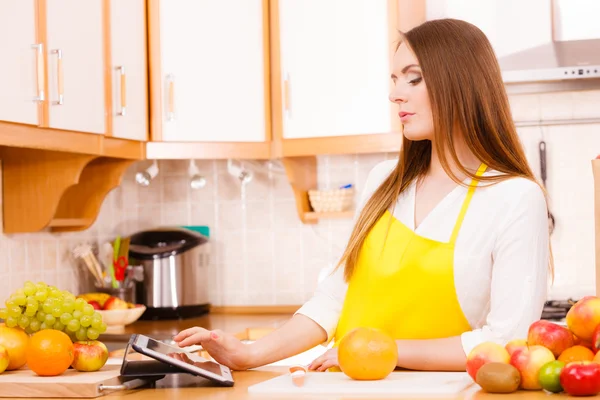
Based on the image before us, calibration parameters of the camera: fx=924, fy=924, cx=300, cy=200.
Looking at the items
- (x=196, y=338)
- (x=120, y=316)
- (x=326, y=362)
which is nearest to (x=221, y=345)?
(x=196, y=338)

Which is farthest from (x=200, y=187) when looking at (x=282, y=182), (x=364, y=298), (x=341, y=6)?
(x=364, y=298)

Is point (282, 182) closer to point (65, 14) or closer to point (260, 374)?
point (65, 14)

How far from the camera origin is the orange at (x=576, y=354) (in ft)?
3.95

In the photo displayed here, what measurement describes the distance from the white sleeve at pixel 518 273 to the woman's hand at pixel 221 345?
38 cm

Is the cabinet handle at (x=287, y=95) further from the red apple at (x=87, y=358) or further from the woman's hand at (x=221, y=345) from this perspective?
the red apple at (x=87, y=358)

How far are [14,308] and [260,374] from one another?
424mm

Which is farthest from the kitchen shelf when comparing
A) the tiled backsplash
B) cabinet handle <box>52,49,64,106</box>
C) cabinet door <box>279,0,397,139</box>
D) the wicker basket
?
cabinet handle <box>52,49,64,106</box>

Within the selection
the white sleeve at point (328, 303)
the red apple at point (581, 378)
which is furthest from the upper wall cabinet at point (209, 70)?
the red apple at point (581, 378)

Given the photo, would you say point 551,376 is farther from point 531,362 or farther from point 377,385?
point 377,385

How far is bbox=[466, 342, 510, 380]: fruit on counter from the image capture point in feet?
4.12

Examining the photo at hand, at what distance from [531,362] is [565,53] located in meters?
2.04

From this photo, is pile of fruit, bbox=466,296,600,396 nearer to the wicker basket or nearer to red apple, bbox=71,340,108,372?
red apple, bbox=71,340,108,372

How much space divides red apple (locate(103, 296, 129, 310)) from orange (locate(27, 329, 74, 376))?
60.5 inches

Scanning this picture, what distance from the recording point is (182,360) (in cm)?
142
